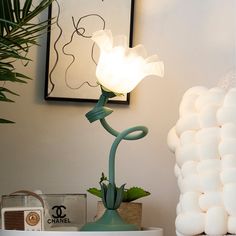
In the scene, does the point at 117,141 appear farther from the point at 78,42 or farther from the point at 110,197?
the point at 78,42

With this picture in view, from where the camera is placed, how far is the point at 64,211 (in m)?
1.35

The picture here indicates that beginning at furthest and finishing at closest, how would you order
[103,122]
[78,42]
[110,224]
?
[78,42] < [103,122] < [110,224]

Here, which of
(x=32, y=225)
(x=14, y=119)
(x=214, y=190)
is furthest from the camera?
(x=14, y=119)

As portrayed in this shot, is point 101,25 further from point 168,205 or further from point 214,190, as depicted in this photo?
point 214,190

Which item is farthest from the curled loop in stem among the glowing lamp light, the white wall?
the white wall

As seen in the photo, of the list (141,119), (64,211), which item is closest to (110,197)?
(64,211)

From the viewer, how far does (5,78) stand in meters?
1.26

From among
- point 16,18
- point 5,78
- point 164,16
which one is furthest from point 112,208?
point 164,16

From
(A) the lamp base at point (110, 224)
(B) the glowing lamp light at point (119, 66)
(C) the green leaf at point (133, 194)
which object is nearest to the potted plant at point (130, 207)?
(C) the green leaf at point (133, 194)

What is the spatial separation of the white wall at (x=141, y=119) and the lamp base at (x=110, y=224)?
11.7 inches

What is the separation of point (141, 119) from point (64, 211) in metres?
0.39

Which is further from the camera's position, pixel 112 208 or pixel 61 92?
pixel 61 92

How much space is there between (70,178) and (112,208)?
32cm

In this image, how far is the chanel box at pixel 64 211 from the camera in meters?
1.32
